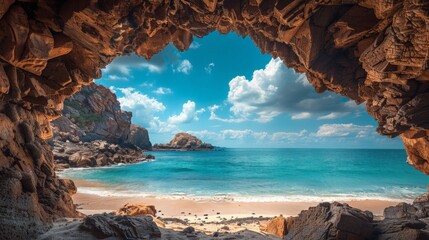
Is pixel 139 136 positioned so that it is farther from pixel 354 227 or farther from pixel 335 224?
pixel 354 227

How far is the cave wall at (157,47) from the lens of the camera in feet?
23.0

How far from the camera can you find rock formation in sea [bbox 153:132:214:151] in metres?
154

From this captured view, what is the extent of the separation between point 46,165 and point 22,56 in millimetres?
4456

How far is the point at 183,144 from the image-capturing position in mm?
155250

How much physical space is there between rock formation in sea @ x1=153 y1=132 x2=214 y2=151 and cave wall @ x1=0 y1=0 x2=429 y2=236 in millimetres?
143147

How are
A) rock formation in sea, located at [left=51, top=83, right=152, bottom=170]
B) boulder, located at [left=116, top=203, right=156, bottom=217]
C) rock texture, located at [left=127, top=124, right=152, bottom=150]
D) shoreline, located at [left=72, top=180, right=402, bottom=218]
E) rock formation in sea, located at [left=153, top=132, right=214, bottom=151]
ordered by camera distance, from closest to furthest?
boulder, located at [left=116, top=203, right=156, bottom=217]
shoreline, located at [left=72, top=180, right=402, bottom=218]
rock formation in sea, located at [left=51, top=83, right=152, bottom=170]
rock texture, located at [left=127, top=124, right=152, bottom=150]
rock formation in sea, located at [left=153, top=132, right=214, bottom=151]

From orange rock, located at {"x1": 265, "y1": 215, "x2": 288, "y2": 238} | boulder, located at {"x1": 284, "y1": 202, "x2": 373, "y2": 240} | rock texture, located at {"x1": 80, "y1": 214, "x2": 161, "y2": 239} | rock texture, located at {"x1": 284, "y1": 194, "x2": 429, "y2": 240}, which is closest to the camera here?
rock texture, located at {"x1": 284, "y1": 194, "x2": 429, "y2": 240}

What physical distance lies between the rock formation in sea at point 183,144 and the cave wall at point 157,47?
14315 cm

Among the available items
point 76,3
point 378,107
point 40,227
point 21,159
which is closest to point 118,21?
point 76,3

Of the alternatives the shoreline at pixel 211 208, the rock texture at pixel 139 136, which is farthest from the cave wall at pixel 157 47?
the rock texture at pixel 139 136

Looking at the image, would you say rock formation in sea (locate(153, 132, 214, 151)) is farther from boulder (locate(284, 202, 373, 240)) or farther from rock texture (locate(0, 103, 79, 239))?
boulder (locate(284, 202, 373, 240))

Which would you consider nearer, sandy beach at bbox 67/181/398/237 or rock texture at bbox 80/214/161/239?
rock texture at bbox 80/214/161/239

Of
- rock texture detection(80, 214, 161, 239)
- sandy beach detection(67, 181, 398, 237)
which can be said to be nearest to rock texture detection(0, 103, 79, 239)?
rock texture detection(80, 214, 161, 239)

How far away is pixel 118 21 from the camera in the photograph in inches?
405
